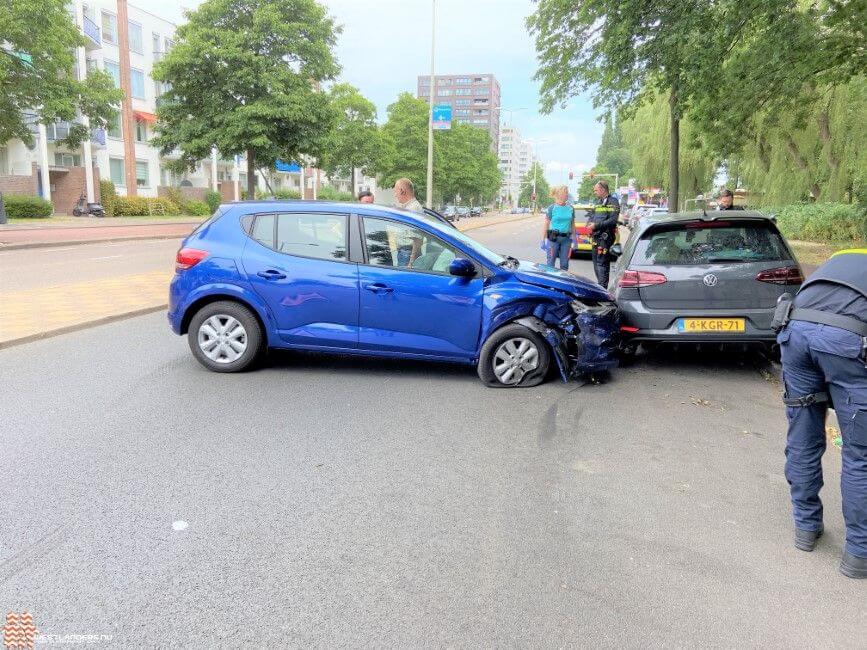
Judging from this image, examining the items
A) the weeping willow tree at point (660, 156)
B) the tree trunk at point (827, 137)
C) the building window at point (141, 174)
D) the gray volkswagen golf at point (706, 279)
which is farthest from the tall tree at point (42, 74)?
the building window at point (141, 174)

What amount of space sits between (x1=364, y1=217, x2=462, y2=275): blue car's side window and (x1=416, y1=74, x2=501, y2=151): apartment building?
181 meters

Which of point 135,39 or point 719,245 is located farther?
point 135,39

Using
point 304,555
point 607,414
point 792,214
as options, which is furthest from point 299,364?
point 792,214

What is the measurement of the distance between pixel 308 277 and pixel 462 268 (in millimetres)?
1400

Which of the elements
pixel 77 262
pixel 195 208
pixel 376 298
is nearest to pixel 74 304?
pixel 376 298

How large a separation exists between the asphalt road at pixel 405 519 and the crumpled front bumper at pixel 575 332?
342mm

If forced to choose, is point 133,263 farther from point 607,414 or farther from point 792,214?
point 792,214

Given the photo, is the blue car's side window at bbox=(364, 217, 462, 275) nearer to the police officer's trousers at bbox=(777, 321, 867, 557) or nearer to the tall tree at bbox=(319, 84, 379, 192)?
the police officer's trousers at bbox=(777, 321, 867, 557)

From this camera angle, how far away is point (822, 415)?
3020 millimetres

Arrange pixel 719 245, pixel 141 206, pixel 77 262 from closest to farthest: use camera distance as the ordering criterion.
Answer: pixel 719 245
pixel 77 262
pixel 141 206

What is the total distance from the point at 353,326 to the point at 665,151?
2589 cm

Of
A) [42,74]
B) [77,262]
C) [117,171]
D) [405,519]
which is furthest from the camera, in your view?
[117,171]

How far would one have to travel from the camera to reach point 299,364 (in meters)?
6.50

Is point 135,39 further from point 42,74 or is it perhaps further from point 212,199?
point 42,74
